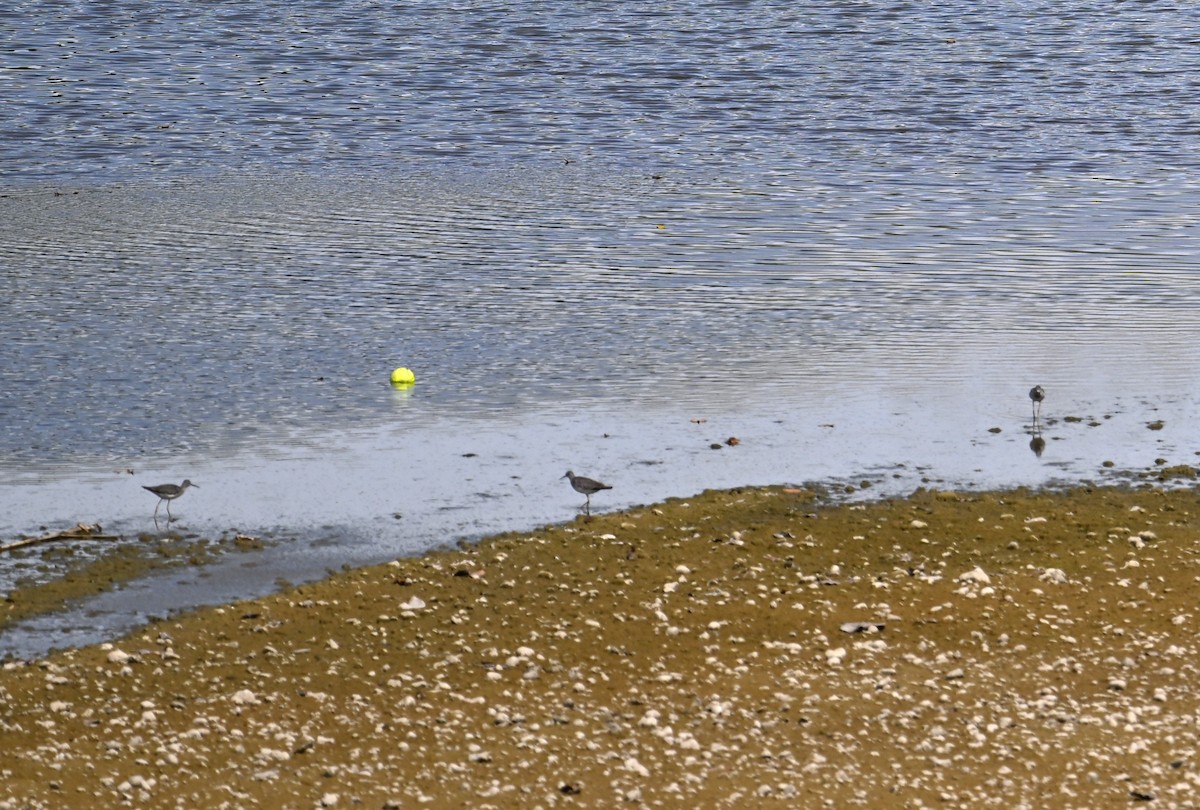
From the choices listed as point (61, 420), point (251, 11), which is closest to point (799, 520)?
point (61, 420)

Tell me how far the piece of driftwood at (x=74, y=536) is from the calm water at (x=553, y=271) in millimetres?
320

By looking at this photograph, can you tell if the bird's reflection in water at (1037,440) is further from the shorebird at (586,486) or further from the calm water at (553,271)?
the shorebird at (586,486)

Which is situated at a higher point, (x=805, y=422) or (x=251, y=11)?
(x=805, y=422)

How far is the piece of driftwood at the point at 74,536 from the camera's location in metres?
12.9

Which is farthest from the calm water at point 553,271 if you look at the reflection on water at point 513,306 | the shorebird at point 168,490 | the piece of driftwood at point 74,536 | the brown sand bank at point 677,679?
the brown sand bank at point 677,679

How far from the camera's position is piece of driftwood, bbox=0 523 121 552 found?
42.3ft

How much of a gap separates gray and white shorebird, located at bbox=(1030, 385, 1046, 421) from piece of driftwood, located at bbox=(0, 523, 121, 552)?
724 cm

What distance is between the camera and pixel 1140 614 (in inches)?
458

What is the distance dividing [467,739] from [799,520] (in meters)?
3.98

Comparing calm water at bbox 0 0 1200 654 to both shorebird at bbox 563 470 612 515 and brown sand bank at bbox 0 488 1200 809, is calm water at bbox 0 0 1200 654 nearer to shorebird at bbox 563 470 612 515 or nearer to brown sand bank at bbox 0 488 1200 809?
shorebird at bbox 563 470 612 515

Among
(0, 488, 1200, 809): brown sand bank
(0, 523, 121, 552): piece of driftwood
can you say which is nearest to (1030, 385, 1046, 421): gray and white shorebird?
(0, 488, 1200, 809): brown sand bank

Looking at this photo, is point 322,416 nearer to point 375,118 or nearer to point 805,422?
point 805,422

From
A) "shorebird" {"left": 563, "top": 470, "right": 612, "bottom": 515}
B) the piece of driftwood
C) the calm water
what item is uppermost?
the piece of driftwood

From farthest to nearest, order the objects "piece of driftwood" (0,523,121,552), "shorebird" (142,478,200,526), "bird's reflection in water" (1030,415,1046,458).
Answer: "bird's reflection in water" (1030,415,1046,458) < "shorebird" (142,478,200,526) < "piece of driftwood" (0,523,121,552)
